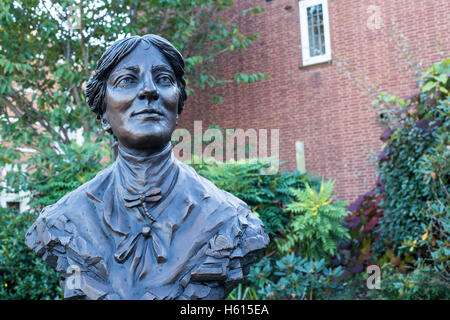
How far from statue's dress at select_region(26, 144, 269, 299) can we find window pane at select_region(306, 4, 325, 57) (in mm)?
10142

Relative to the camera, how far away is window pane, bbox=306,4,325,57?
39.7 feet

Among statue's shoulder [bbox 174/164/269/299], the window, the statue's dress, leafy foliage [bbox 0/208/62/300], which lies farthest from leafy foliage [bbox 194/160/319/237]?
the window

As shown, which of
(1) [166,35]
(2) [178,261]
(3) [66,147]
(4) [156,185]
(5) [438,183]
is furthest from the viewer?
(1) [166,35]

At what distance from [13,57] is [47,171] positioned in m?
2.03

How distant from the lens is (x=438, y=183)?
6.02 metres

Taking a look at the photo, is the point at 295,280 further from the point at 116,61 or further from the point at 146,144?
the point at 116,61

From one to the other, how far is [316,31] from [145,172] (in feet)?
34.6

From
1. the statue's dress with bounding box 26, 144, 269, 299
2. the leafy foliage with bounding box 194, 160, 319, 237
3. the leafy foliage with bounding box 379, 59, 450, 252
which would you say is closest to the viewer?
the statue's dress with bounding box 26, 144, 269, 299

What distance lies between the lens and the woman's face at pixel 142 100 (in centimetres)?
240

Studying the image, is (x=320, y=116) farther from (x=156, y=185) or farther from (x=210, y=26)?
(x=156, y=185)

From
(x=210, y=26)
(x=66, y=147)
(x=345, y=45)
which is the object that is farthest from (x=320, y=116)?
(x=66, y=147)

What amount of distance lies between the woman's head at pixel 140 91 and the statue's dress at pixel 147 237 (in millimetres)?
136

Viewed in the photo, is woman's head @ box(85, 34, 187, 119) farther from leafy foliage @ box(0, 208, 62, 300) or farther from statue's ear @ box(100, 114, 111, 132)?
leafy foliage @ box(0, 208, 62, 300)

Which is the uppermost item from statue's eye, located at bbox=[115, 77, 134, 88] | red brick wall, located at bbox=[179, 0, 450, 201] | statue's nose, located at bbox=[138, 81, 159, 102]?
red brick wall, located at bbox=[179, 0, 450, 201]
